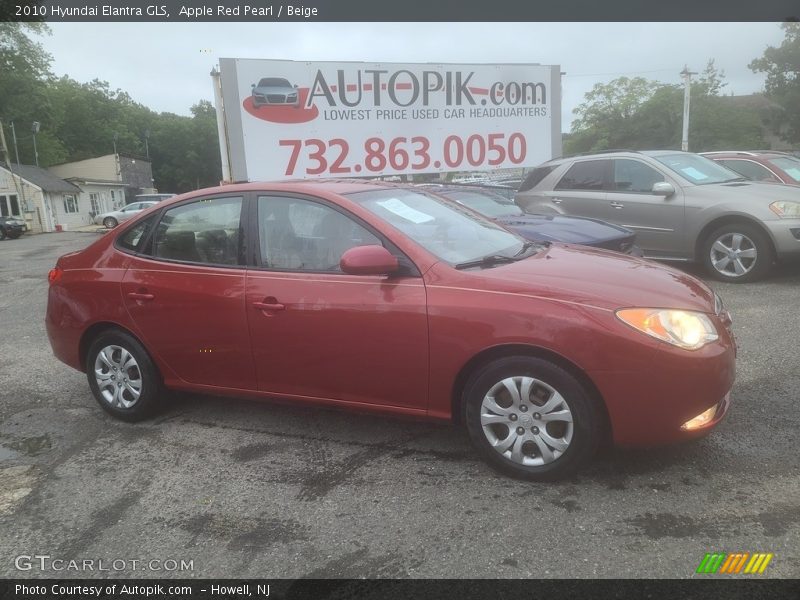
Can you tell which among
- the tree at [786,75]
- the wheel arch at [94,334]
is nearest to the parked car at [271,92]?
the wheel arch at [94,334]

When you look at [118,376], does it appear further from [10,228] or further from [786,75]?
[786,75]

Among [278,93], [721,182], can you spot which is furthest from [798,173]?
[278,93]

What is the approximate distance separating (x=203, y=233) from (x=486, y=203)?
4.53m

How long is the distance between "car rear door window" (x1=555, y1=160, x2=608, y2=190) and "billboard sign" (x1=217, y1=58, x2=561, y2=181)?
266 centimetres

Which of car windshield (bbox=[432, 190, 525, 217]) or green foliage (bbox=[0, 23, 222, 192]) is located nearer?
car windshield (bbox=[432, 190, 525, 217])

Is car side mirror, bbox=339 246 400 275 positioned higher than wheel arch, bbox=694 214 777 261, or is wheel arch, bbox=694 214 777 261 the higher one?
car side mirror, bbox=339 246 400 275

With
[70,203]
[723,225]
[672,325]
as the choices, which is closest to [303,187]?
[672,325]

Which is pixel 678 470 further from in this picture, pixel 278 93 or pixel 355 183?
pixel 278 93

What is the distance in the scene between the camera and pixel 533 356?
310cm

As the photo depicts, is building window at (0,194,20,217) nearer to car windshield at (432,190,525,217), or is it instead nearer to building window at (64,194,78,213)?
building window at (64,194,78,213)

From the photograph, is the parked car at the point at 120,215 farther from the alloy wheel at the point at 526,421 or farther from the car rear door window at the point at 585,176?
the alloy wheel at the point at 526,421

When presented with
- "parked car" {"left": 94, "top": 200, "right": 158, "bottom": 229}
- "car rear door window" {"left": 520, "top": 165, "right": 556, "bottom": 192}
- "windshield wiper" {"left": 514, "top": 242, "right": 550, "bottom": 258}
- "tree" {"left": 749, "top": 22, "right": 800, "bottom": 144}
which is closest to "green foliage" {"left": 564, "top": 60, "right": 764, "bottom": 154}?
"tree" {"left": 749, "top": 22, "right": 800, "bottom": 144}

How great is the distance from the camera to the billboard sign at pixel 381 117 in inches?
387

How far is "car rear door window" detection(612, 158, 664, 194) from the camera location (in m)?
8.10
